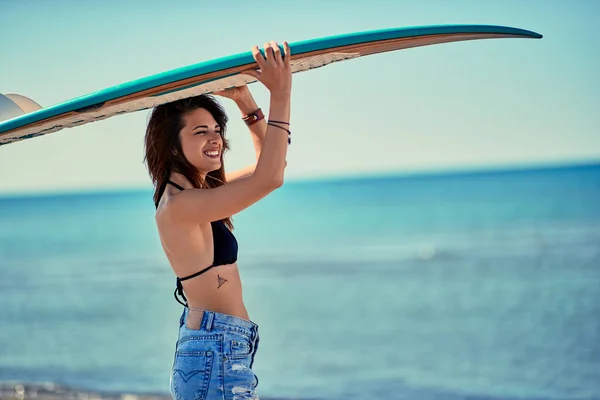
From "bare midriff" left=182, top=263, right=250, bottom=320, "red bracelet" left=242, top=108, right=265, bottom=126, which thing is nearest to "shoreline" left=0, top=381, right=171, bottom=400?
"red bracelet" left=242, top=108, right=265, bottom=126

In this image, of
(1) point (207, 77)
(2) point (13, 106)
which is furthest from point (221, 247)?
(2) point (13, 106)

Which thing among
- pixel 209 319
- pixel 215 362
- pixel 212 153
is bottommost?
pixel 215 362

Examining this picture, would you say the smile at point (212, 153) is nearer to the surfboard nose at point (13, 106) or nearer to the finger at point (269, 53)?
the finger at point (269, 53)

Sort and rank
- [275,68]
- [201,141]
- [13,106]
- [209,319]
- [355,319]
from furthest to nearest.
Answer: [355,319], [13,106], [201,141], [209,319], [275,68]

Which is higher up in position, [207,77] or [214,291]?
[207,77]

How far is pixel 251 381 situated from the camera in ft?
9.98

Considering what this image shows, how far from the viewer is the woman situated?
281 cm

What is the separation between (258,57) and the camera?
2.83 meters

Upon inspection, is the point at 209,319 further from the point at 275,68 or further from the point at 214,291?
the point at 275,68

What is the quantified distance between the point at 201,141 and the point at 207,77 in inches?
9.8

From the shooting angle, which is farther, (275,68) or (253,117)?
(253,117)

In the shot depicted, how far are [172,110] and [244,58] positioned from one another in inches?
15.4

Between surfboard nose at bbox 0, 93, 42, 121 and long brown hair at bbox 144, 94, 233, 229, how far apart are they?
50 centimetres

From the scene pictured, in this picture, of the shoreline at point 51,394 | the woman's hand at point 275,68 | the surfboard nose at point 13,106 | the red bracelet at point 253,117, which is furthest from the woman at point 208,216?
the shoreline at point 51,394
